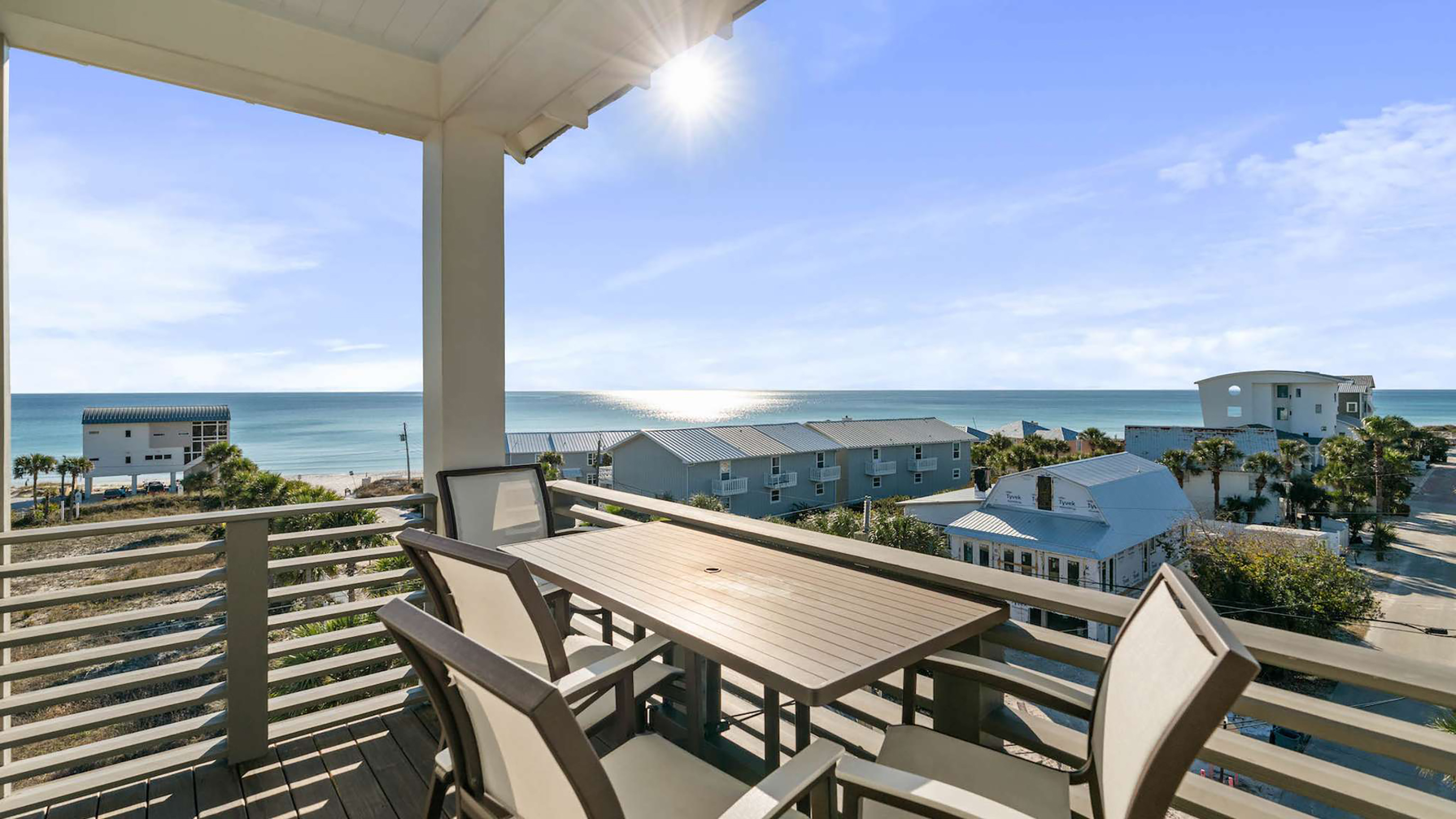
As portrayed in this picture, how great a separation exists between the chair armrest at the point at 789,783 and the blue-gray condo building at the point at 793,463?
61.4ft

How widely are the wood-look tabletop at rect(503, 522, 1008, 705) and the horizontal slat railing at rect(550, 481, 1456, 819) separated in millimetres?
82

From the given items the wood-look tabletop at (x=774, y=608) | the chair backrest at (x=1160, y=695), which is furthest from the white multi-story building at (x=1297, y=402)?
the chair backrest at (x=1160, y=695)

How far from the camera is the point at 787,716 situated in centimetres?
215

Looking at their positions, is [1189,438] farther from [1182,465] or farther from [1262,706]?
[1262,706]

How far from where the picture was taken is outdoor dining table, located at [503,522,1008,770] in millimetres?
1219

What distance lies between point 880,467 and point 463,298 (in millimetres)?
22260

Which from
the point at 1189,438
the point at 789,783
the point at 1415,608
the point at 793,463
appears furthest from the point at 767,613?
the point at 1189,438

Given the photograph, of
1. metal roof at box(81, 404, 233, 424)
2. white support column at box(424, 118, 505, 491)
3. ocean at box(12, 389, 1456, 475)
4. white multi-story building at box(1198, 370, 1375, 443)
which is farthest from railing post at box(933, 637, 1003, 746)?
white multi-story building at box(1198, 370, 1375, 443)

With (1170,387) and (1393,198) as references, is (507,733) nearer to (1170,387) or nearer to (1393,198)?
(1393,198)

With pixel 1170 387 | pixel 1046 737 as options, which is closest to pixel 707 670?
pixel 1046 737

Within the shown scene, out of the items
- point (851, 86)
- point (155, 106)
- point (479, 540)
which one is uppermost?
point (851, 86)

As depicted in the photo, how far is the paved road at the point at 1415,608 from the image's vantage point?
982 cm

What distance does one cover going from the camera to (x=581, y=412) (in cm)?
5866

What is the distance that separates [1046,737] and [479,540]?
7.72 ft
